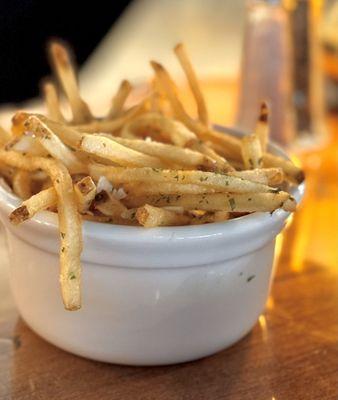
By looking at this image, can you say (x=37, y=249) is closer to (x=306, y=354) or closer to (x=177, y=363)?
(x=177, y=363)

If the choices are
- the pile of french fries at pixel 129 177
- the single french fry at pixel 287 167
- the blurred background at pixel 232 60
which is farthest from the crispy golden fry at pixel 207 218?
the blurred background at pixel 232 60

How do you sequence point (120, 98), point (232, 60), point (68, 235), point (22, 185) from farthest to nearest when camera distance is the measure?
point (232, 60), point (120, 98), point (22, 185), point (68, 235)

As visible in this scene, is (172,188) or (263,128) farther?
(263,128)

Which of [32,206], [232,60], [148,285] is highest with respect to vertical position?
[32,206]

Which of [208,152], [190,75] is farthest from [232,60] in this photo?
[208,152]

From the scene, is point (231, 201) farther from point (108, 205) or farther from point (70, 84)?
point (70, 84)

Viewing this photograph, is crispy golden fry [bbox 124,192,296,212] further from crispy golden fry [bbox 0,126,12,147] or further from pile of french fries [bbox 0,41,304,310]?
crispy golden fry [bbox 0,126,12,147]
